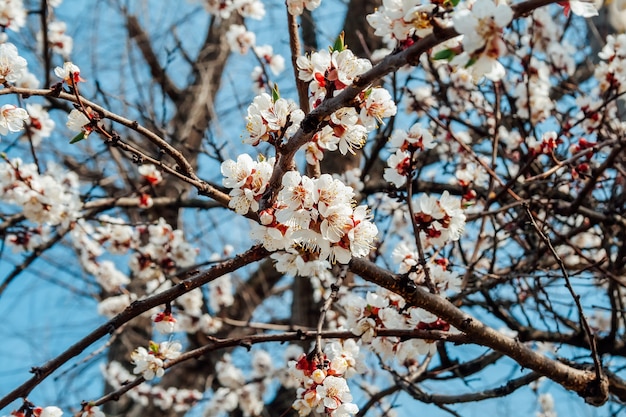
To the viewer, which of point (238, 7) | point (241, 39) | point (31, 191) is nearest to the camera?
point (31, 191)

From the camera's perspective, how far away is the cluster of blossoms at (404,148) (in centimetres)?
168

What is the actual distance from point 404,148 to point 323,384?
0.74 m

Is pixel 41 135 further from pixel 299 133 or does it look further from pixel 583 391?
pixel 583 391

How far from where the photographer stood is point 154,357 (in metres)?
1.72

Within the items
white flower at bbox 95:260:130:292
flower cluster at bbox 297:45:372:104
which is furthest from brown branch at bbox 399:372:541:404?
white flower at bbox 95:260:130:292

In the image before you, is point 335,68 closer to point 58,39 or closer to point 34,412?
point 34,412

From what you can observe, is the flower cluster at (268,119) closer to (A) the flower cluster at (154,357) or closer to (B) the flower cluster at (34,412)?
(A) the flower cluster at (154,357)

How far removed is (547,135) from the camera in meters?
2.29

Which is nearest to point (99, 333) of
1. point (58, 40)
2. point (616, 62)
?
point (616, 62)

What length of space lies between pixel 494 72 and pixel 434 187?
2.46 metres

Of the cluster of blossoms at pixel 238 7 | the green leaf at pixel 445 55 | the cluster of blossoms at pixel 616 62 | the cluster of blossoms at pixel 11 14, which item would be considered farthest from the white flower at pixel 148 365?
the cluster of blossoms at pixel 616 62

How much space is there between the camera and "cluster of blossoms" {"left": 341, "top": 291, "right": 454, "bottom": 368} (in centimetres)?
165

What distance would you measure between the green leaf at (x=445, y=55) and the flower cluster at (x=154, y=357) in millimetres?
1202

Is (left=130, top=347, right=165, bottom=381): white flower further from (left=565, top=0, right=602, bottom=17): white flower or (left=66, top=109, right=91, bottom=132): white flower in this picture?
(left=565, top=0, right=602, bottom=17): white flower
